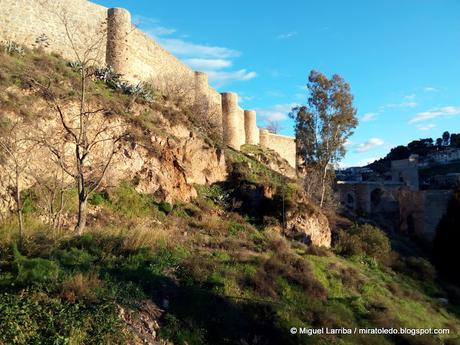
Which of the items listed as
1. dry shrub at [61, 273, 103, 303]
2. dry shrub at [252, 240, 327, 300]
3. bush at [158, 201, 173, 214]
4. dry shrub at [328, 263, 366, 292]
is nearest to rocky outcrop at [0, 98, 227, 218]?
bush at [158, 201, 173, 214]

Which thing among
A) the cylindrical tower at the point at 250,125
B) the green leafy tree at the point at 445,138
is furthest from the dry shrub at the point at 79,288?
the green leafy tree at the point at 445,138

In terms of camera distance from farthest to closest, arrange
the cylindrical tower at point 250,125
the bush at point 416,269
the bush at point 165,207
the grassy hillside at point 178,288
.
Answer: the cylindrical tower at point 250,125 < the bush at point 416,269 < the bush at point 165,207 < the grassy hillside at point 178,288

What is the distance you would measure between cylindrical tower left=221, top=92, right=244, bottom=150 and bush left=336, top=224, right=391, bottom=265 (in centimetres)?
1257

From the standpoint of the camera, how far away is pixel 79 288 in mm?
6426

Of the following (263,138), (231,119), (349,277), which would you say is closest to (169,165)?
(349,277)

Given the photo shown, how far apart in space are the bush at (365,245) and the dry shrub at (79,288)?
45.1 ft

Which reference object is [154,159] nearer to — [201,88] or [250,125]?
[201,88]

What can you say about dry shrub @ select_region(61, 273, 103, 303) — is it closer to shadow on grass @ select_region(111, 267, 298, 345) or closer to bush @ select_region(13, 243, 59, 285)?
bush @ select_region(13, 243, 59, 285)

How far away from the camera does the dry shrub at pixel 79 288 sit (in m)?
6.24

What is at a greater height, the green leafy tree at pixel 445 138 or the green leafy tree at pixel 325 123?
the green leafy tree at pixel 445 138

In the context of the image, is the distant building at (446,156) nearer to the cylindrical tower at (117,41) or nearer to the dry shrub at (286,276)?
the cylindrical tower at (117,41)

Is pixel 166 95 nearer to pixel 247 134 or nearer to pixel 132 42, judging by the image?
pixel 132 42

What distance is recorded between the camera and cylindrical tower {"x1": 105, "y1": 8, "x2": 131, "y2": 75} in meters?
19.6

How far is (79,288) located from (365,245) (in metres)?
15.6
